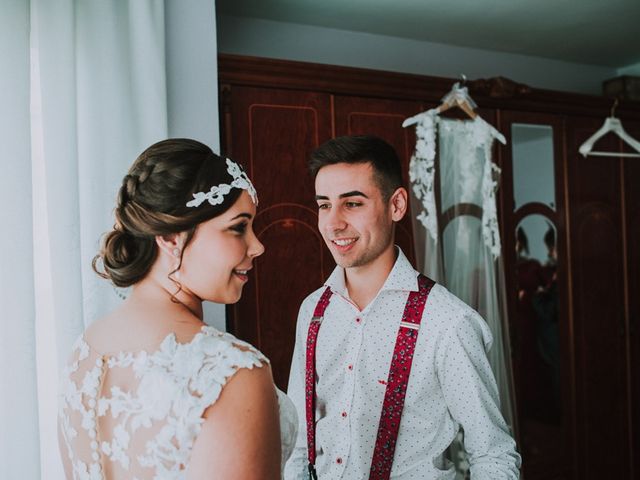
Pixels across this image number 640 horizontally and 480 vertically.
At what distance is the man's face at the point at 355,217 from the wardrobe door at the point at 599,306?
74.5 inches

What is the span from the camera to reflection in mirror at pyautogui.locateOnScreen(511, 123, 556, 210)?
10.4 ft

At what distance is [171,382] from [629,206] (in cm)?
331

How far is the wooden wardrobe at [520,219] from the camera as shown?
2473 millimetres

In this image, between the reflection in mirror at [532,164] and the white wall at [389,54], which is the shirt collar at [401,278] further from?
the white wall at [389,54]

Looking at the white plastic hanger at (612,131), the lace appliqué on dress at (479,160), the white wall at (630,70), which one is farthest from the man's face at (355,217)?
the white wall at (630,70)

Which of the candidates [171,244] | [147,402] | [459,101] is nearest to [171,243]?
[171,244]

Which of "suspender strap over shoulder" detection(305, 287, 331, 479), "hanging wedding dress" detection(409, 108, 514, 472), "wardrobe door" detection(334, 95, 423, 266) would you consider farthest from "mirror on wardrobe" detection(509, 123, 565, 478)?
"suspender strap over shoulder" detection(305, 287, 331, 479)

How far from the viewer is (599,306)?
11.3 feet

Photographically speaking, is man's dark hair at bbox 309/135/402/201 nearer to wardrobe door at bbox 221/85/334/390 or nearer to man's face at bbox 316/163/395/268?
man's face at bbox 316/163/395/268

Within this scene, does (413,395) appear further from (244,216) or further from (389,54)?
(389,54)

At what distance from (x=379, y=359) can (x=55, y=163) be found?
1.22 meters

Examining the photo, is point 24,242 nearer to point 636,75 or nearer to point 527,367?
→ point 527,367

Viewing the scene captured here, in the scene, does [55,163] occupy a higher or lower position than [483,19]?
lower

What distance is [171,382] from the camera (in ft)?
3.29
